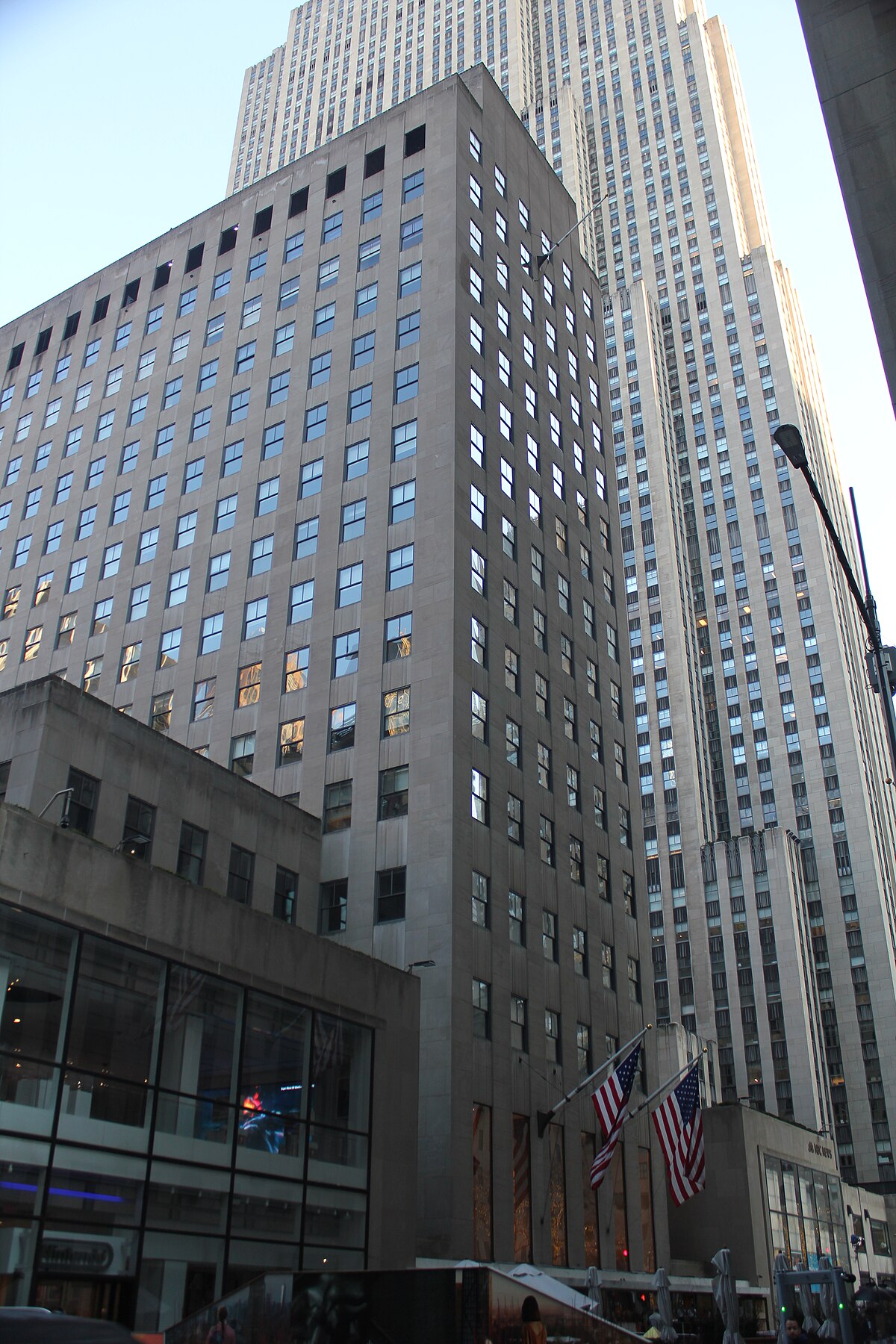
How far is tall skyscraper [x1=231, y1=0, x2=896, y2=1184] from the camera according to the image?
384 feet

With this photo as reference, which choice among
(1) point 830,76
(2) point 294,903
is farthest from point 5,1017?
(1) point 830,76

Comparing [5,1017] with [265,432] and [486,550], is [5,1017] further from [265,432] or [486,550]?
[265,432]

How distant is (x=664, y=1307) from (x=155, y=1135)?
1787cm

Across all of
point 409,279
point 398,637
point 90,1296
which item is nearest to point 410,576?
point 398,637

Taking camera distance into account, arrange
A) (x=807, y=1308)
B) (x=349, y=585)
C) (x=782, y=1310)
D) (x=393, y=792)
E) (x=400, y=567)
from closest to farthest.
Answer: (x=782, y=1310) < (x=807, y=1308) < (x=393, y=792) < (x=400, y=567) < (x=349, y=585)

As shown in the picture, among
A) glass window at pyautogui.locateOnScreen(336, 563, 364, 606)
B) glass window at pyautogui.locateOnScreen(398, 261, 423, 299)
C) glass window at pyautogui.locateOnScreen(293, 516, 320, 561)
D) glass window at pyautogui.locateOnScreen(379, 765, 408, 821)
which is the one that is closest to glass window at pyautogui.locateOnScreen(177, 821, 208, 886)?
glass window at pyautogui.locateOnScreen(379, 765, 408, 821)

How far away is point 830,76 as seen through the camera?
19.7 metres

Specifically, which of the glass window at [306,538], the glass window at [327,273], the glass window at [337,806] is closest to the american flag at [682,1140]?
the glass window at [337,806]

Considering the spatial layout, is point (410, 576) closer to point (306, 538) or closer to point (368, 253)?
point (306, 538)

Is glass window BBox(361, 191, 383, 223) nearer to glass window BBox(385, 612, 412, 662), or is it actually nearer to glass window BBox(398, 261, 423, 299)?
glass window BBox(398, 261, 423, 299)

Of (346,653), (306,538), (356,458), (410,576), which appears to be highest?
(356,458)

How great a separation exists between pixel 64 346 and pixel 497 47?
15220 centimetres

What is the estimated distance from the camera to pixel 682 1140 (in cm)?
3997

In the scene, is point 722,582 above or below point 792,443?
above
